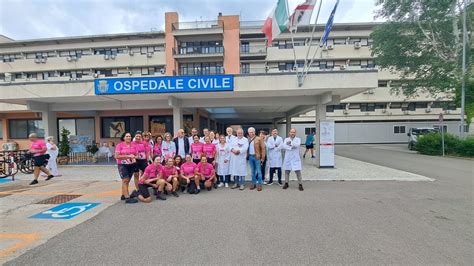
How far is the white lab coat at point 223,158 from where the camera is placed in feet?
22.9

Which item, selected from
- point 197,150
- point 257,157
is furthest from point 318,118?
point 197,150

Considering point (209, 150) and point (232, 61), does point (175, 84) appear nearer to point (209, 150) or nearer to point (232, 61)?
point (209, 150)

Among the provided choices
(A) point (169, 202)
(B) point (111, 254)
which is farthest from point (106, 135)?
(B) point (111, 254)

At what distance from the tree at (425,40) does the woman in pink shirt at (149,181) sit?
2141cm

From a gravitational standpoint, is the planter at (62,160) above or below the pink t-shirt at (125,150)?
below

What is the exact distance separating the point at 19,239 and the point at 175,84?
6.76 meters

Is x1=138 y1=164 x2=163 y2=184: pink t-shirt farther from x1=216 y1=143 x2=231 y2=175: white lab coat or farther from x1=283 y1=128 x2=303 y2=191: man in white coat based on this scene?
x1=283 y1=128 x2=303 y2=191: man in white coat

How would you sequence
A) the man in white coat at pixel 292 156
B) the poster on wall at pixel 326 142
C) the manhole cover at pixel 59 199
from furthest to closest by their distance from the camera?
the poster on wall at pixel 326 142
the man in white coat at pixel 292 156
the manhole cover at pixel 59 199

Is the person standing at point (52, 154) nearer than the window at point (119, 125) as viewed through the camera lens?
Yes

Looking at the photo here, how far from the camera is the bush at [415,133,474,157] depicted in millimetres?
13711

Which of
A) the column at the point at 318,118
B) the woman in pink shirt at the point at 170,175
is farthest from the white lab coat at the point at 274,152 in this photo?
the column at the point at 318,118

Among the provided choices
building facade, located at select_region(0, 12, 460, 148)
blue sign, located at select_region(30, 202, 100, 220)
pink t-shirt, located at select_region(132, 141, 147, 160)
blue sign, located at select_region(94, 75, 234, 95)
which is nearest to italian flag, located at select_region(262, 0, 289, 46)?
blue sign, located at select_region(94, 75, 234, 95)

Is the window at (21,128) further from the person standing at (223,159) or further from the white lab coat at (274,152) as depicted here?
the white lab coat at (274,152)

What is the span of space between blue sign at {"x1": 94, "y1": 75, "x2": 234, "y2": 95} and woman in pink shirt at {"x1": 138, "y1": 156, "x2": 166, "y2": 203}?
4218 millimetres
